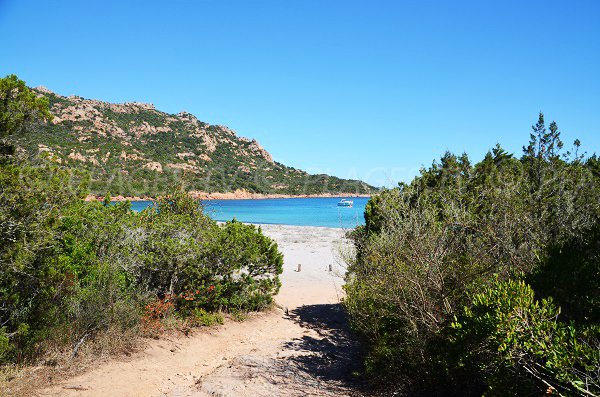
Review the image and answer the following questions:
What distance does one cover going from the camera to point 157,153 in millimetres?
83000

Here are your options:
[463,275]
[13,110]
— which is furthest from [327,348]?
[13,110]

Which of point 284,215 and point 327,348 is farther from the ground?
point 327,348

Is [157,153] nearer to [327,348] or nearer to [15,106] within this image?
[327,348]

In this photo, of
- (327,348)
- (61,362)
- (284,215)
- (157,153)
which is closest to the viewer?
(61,362)

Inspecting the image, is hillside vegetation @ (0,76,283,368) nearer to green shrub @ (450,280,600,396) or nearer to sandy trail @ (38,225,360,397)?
sandy trail @ (38,225,360,397)

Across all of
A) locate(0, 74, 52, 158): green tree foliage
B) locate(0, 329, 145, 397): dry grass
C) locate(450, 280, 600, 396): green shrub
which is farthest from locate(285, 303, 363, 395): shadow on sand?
locate(0, 74, 52, 158): green tree foliage

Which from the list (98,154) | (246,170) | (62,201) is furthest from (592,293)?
(246,170)

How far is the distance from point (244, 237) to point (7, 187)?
275 inches

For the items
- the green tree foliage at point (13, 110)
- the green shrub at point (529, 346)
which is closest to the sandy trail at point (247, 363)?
the green shrub at point (529, 346)

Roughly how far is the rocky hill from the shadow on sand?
79.3 ft

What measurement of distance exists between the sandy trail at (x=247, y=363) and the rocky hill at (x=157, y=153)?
84.6 feet

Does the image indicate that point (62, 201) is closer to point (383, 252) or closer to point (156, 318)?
point (156, 318)

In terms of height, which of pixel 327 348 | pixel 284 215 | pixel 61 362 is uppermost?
pixel 61 362

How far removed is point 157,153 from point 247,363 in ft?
269
